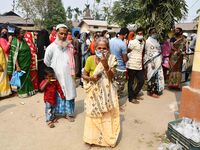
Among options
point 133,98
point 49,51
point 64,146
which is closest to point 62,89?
point 49,51

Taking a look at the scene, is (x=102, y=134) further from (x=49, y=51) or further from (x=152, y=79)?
(x=152, y=79)

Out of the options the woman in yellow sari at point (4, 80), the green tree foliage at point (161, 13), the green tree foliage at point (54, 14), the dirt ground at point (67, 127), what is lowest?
the dirt ground at point (67, 127)

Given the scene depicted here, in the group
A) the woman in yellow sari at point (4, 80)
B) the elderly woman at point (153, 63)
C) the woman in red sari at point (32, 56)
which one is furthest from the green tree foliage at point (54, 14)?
the elderly woman at point (153, 63)

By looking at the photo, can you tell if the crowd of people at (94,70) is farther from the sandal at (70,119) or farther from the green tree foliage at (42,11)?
the green tree foliage at (42,11)

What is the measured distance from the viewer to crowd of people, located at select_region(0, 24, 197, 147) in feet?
12.4

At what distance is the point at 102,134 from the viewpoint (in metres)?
3.89

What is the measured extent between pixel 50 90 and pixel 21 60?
2102 mm

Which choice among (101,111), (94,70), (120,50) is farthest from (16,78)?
(101,111)

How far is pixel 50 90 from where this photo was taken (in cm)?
466

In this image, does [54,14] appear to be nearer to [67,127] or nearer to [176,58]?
[176,58]

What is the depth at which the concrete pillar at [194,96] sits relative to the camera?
4.00 m

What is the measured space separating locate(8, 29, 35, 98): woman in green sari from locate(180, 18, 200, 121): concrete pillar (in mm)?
3982

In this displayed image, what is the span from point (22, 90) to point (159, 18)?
4.42 metres

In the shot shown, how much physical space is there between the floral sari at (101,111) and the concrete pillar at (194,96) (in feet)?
3.74
